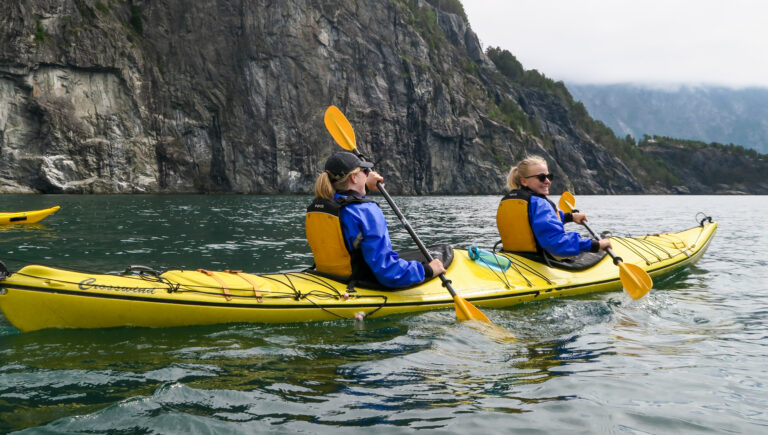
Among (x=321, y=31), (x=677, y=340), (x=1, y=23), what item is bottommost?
(x=677, y=340)

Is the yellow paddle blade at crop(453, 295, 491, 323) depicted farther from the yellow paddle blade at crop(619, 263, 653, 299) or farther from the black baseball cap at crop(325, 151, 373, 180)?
the yellow paddle blade at crop(619, 263, 653, 299)

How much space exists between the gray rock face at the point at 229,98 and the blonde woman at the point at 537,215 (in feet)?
145

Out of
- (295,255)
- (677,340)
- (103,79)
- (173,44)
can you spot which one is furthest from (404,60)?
(677,340)

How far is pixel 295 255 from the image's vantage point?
10.4 meters

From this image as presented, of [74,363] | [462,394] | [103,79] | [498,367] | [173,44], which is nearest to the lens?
[462,394]

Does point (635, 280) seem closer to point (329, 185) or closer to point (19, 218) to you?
point (329, 185)

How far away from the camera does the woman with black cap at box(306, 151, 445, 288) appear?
16.6 ft

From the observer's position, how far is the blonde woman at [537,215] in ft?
22.4

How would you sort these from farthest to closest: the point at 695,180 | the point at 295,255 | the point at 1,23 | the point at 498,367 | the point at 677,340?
the point at 695,180, the point at 1,23, the point at 295,255, the point at 677,340, the point at 498,367

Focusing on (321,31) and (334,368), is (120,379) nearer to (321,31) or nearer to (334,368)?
(334,368)

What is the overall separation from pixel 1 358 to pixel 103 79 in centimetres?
4995

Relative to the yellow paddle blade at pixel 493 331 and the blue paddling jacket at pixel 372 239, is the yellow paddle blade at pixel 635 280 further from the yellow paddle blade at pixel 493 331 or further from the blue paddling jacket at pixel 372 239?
the blue paddling jacket at pixel 372 239

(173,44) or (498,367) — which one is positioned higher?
(173,44)

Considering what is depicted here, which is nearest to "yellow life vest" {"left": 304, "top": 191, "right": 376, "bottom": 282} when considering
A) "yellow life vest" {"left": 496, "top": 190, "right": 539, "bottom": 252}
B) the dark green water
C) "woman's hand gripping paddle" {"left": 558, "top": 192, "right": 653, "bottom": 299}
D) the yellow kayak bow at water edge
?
the yellow kayak bow at water edge
